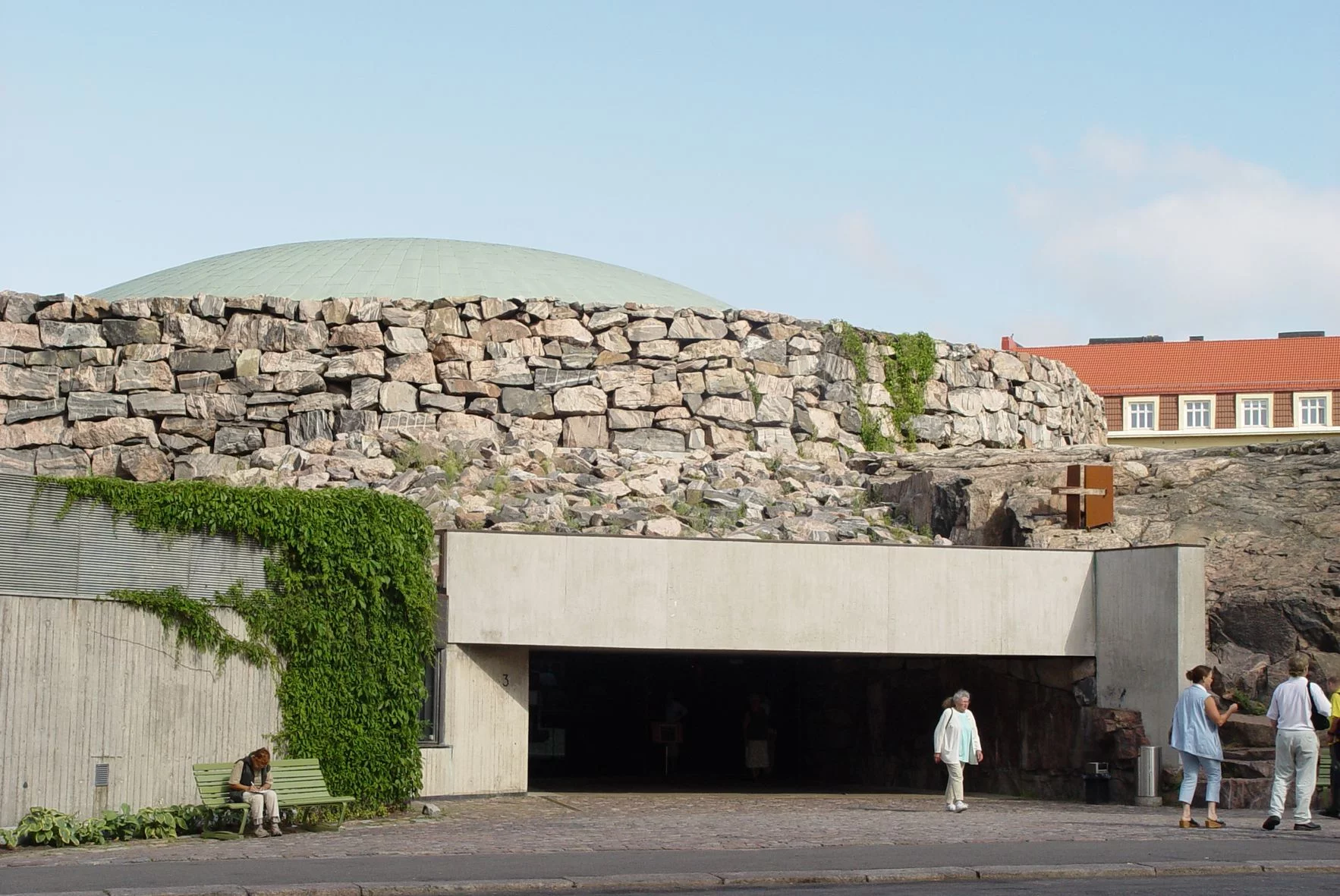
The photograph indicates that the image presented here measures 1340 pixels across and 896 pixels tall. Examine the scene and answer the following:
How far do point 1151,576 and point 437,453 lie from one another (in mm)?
9963

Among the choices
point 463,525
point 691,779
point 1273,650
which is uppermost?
point 463,525

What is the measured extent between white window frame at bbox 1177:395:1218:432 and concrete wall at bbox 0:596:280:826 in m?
42.1

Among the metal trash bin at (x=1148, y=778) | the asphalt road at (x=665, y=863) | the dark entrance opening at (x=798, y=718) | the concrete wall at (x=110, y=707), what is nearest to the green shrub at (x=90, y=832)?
the concrete wall at (x=110, y=707)

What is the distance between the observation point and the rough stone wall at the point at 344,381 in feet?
78.6

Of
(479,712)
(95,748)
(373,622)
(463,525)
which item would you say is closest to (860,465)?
(463,525)

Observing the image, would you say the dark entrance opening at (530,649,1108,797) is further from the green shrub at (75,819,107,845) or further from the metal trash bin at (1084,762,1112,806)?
the green shrub at (75,819,107,845)

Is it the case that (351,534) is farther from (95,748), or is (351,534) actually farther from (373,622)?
(95,748)

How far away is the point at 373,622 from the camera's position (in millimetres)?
14867

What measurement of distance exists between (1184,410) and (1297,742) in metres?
41.1

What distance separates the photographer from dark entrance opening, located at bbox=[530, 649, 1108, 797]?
18.1 meters

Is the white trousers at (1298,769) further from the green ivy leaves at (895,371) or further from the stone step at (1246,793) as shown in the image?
the green ivy leaves at (895,371)

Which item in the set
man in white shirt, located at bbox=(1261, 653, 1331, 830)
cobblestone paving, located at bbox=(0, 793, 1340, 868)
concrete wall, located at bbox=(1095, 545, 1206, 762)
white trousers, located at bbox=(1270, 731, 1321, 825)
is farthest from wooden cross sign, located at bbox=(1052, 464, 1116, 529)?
white trousers, located at bbox=(1270, 731, 1321, 825)

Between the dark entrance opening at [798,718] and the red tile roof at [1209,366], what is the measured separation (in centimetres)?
3044

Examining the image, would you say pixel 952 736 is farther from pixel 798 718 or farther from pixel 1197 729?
pixel 798 718
